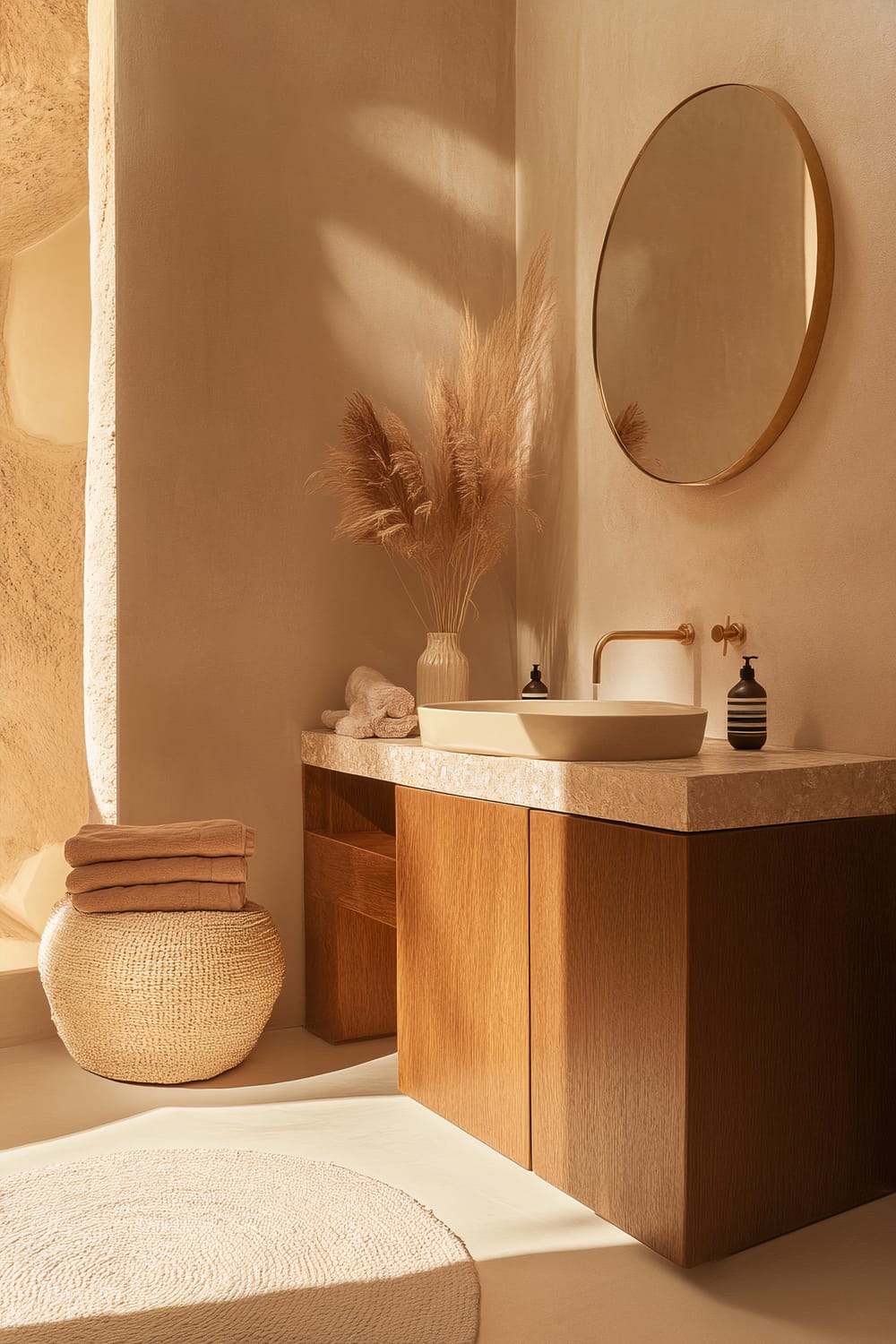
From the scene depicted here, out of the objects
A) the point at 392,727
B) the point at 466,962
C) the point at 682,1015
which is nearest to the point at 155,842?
the point at 392,727

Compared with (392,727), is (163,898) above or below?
below

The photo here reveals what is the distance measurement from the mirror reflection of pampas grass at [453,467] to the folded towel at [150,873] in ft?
2.53

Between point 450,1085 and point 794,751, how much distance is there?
0.87 metres

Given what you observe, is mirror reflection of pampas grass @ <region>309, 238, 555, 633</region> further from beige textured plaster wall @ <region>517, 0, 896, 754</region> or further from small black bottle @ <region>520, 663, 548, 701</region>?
small black bottle @ <region>520, 663, 548, 701</region>

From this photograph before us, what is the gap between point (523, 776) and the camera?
182 centimetres

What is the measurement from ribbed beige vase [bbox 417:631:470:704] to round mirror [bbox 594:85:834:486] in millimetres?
582

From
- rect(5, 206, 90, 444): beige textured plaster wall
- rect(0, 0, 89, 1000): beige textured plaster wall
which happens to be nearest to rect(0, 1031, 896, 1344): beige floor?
rect(0, 0, 89, 1000): beige textured plaster wall

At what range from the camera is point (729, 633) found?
6.86 ft

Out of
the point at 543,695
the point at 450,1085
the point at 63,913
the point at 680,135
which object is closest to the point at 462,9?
the point at 680,135

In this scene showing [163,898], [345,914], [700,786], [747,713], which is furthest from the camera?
[345,914]

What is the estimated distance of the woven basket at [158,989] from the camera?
2.17m

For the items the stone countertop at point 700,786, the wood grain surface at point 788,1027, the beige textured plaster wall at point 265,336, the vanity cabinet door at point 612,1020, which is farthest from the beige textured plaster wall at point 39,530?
the wood grain surface at point 788,1027

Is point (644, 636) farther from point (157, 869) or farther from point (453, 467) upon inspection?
point (157, 869)

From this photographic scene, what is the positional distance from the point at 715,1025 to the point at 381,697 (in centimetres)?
111
